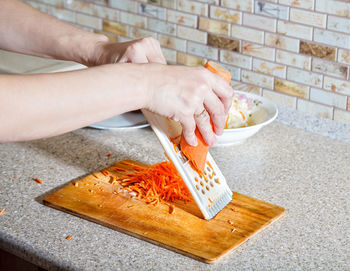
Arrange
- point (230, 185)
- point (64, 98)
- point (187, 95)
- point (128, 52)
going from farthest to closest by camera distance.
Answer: point (230, 185)
point (128, 52)
point (187, 95)
point (64, 98)

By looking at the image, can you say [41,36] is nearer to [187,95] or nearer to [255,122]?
[187,95]

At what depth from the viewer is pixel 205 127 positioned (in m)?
1.19

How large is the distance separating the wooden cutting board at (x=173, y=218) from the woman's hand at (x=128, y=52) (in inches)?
11.7

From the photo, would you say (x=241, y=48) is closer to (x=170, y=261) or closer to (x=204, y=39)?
(x=204, y=39)

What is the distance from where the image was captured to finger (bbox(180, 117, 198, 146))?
44.6 inches

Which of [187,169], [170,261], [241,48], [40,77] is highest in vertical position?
[40,77]

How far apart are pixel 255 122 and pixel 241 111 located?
5cm

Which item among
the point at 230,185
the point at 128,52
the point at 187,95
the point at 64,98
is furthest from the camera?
the point at 230,185

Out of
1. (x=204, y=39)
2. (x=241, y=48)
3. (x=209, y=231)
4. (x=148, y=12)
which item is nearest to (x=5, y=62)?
(x=148, y=12)

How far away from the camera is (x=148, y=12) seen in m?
2.00

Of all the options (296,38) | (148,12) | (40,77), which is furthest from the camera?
(148,12)

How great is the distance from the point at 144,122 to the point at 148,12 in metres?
0.49

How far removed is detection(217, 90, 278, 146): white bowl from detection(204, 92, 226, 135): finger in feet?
1.07

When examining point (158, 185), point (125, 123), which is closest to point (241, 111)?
point (125, 123)
